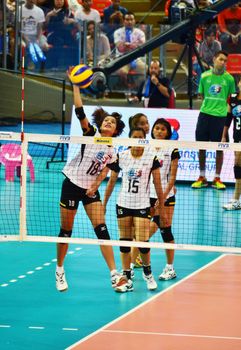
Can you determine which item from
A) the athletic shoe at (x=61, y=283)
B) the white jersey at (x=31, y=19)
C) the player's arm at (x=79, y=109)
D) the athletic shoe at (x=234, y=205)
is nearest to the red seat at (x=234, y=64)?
the white jersey at (x=31, y=19)

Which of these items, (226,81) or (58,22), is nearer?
(226,81)

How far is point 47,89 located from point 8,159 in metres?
4.37

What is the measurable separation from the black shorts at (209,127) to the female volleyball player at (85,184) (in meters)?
9.21

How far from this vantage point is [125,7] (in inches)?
1219

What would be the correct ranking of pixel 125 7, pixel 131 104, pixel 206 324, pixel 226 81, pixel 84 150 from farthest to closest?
pixel 125 7, pixel 131 104, pixel 226 81, pixel 84 150, pixel 206 324

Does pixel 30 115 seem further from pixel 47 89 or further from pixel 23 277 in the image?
pixel 23 277

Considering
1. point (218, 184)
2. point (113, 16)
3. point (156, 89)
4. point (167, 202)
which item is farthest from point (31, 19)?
point (167, 202)

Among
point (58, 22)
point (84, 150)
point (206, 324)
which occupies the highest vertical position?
point (58, 22)

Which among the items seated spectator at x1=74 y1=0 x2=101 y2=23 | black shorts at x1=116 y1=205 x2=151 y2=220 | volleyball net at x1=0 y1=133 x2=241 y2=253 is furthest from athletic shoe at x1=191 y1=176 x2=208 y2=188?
black shorts at x1=116 y1=205 x2=151 y2=220

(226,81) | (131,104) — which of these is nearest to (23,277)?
(226,81)

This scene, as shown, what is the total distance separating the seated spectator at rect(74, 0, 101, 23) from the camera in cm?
2795

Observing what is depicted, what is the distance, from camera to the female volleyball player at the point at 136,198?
523 inches

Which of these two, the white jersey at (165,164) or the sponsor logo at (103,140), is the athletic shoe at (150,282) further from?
the sponsor logo at (103,140)

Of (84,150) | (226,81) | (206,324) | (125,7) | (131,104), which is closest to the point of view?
(206,324)
